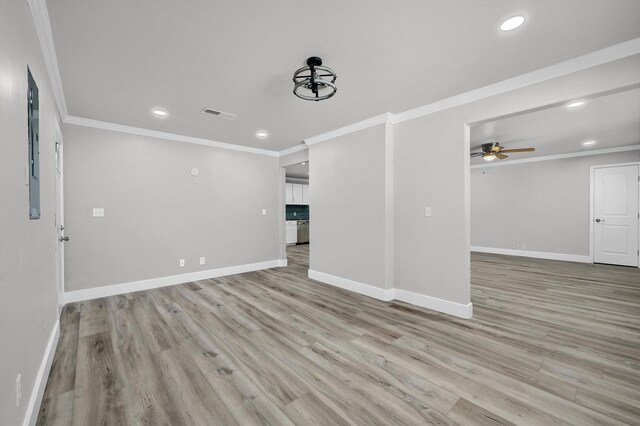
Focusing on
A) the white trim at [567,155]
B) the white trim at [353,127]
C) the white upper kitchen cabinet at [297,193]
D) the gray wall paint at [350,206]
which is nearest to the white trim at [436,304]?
the gray wall paint at [350,206]

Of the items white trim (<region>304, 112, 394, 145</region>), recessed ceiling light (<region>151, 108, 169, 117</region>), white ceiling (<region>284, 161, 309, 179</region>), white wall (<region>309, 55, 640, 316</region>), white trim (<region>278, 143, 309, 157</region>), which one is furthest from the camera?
white ceiling (<region>284, 161, 309, 179</region>)

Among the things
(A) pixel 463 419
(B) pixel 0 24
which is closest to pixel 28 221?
(B) pixel 0 24

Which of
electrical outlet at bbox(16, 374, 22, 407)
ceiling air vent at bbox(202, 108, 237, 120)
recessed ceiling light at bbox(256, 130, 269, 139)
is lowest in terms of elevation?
electrical outlet at bbox(16, 374, 22, 407)

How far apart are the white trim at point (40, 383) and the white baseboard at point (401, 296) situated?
321cm

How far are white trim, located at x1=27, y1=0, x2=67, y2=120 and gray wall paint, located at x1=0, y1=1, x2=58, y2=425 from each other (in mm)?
86

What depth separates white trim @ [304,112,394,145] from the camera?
3.54m

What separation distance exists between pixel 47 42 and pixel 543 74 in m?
4.09

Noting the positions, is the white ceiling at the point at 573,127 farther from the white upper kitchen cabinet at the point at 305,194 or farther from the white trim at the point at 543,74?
the white upper kitchen cabinet at the point at 305,194

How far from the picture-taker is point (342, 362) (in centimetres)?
210

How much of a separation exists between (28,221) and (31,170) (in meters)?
0.31

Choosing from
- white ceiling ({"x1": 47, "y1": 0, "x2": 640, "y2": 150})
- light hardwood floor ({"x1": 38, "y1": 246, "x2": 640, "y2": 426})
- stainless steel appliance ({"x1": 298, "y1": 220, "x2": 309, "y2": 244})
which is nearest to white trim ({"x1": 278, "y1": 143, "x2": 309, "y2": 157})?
white ceiling ({"x1": 47, "y1": 0, "x2": 640, "y2": 150})

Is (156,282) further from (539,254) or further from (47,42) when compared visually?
(539,254)

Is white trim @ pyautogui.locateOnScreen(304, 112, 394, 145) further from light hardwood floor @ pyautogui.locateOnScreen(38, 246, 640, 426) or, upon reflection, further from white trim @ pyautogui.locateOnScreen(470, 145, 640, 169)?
white trim @ pyautogui.locateOnScreen(470, 145, 640, 169)

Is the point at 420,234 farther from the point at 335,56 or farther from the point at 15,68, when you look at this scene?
the point at 15,68
